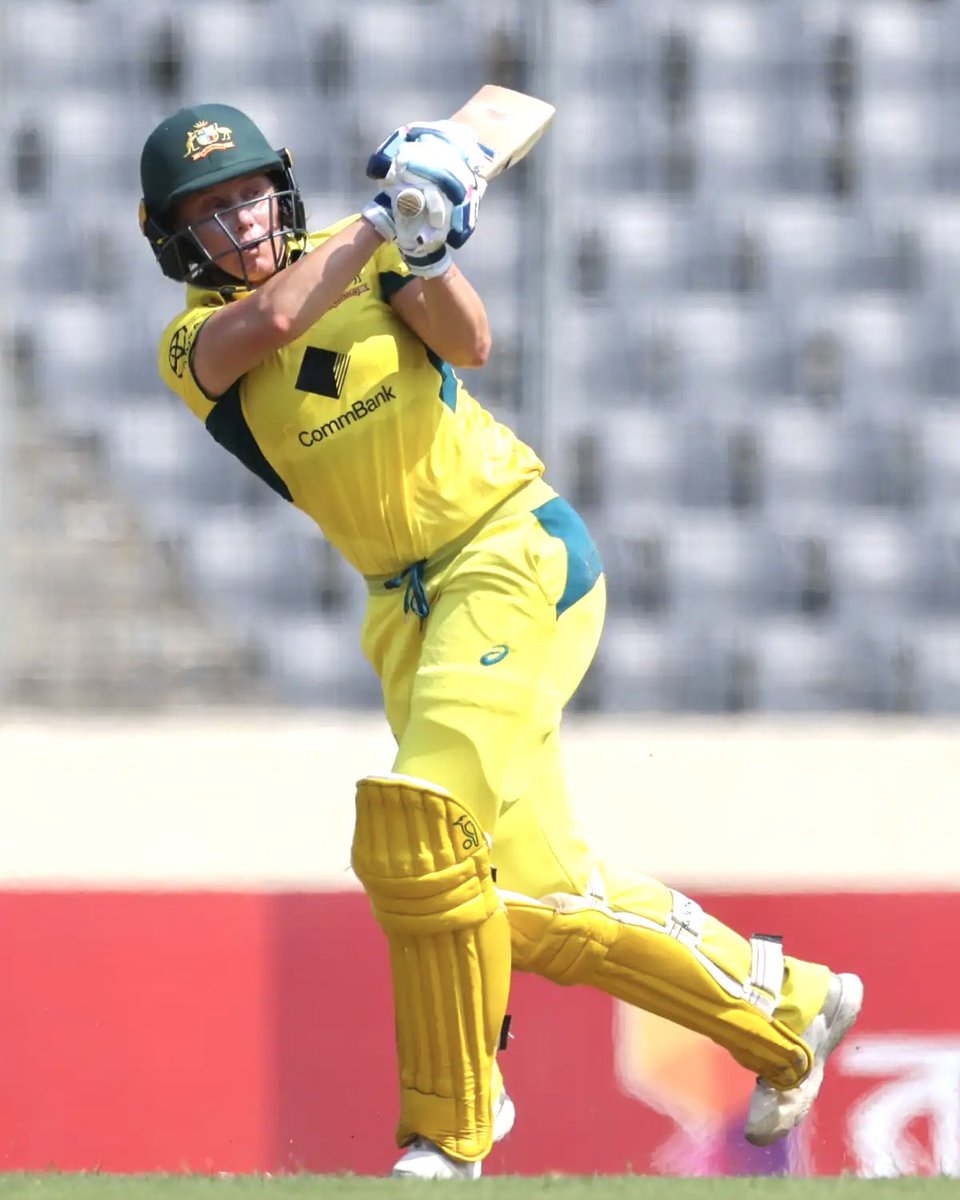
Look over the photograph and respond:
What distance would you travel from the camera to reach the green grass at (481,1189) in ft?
7.72

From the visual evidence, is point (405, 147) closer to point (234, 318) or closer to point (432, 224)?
point (432, 224)

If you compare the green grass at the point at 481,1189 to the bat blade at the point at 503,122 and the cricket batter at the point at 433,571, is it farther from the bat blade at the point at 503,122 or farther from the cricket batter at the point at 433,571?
the bat blade at the point at 503,122

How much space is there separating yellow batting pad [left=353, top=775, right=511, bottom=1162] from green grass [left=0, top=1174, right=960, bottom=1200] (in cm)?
22

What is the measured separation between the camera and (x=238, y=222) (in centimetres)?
281

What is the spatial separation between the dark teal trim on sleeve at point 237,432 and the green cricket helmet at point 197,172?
155 millimetres

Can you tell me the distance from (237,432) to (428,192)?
44 centimetres

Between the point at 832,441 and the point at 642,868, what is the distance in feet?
5.19

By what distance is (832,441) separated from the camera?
4.99m

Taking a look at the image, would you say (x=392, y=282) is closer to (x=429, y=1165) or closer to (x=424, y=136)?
(x=424, y=136)

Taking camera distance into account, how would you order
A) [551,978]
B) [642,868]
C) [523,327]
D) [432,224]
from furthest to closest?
[523,327] → [642,868] → [551,978] → [432,224]

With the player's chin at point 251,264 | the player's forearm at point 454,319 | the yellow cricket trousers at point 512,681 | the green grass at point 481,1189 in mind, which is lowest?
the green grass at point 481,1189

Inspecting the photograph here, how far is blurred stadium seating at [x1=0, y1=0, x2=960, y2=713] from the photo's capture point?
193 inches

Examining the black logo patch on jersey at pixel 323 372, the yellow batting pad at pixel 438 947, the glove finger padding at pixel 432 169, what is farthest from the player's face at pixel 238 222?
the yellow batting pad at pixel 438 947

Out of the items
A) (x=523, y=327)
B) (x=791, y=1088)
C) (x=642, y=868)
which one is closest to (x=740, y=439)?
(x=523, y=327)
